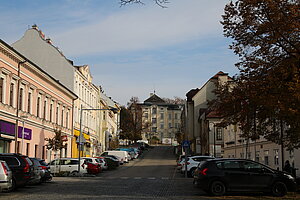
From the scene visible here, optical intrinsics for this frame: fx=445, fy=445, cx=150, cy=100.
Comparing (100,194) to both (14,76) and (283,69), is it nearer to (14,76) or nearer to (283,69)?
(283,69)

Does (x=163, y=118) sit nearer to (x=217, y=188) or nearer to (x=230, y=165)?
(x=230, y=165)

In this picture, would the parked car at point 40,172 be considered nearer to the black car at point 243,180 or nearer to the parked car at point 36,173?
the parked car at point 36,173

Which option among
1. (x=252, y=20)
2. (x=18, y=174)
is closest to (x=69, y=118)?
(x=18, y=174)

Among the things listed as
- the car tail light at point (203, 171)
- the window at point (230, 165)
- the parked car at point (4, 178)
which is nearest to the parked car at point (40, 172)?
the parked car at point (4, 178)

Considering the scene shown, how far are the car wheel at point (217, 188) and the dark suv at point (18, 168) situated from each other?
329 inches

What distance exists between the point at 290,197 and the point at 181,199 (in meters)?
4.70

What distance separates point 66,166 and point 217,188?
18215 millimetres

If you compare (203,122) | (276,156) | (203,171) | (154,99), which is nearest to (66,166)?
(276,156)

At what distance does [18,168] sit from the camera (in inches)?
783

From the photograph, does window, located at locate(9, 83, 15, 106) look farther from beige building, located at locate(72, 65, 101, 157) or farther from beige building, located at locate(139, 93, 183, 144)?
beige building, located at locate(139, 93, 183, 144)

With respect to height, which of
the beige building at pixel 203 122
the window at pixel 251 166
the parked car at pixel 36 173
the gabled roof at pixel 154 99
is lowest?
the parked car at pixel 36 173

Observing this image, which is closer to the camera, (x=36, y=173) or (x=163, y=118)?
(x=36, y=173)

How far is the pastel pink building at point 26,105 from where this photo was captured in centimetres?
3309

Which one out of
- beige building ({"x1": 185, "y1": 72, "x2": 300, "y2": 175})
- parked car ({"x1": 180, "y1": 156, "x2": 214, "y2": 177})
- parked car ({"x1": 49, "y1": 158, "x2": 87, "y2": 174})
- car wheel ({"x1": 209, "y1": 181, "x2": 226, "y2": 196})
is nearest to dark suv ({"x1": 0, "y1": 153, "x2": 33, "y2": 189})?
car wheel ({"x1": 209, "y1": 181, "x2": 226, "y2": 196})
